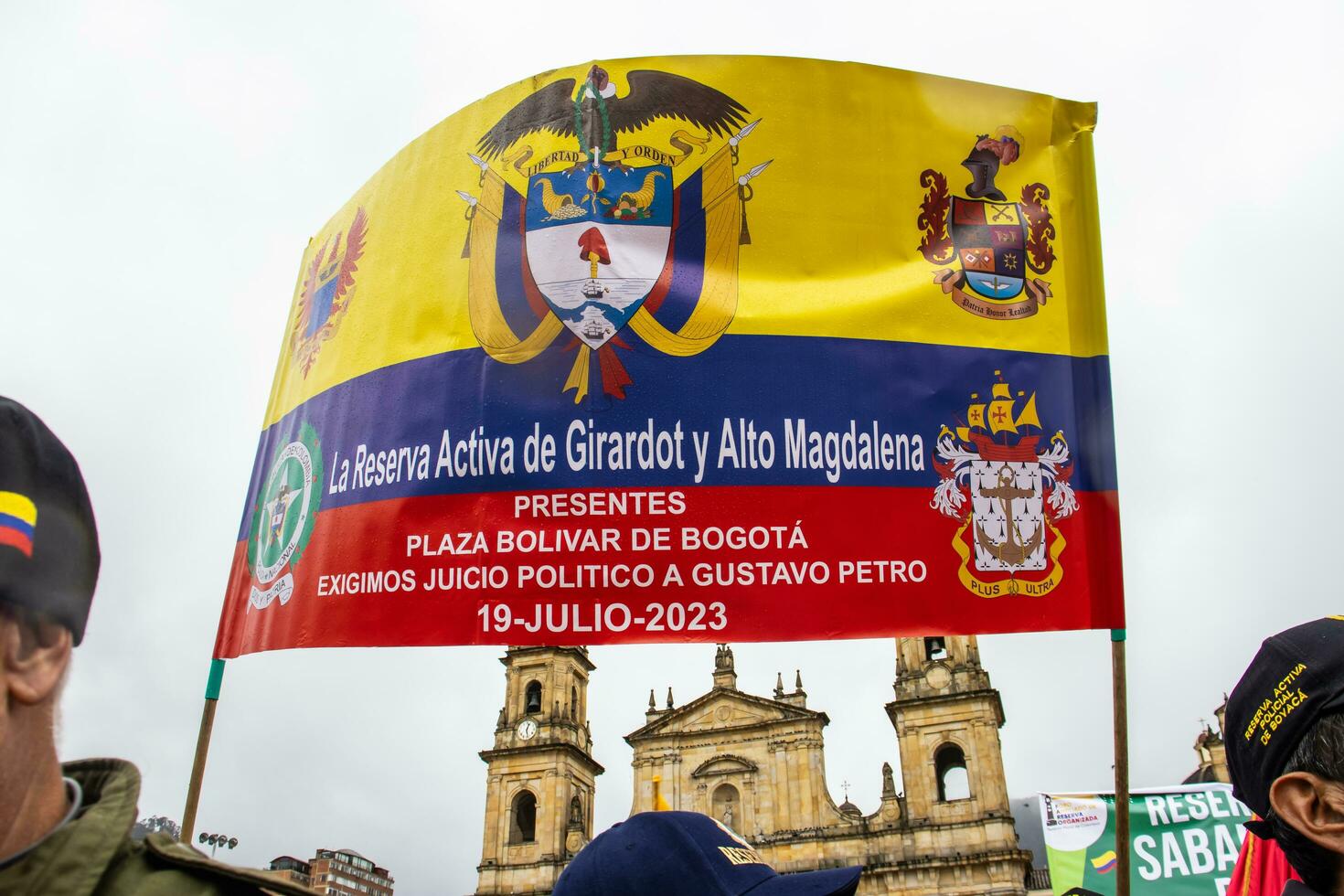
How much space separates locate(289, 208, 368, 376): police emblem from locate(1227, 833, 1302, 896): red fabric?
3.70 m

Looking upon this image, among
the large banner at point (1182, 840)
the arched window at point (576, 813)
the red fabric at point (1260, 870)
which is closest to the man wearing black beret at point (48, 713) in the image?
the red fabric at point (1260, 870)

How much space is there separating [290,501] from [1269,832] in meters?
3.45

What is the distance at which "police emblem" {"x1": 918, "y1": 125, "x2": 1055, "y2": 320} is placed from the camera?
3.79 m

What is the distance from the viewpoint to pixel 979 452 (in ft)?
11.7

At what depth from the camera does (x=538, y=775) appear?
95.7ft

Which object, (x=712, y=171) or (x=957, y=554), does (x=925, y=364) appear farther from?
(x=712, y=171)

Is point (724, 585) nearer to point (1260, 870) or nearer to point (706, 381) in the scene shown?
point (706, 381)

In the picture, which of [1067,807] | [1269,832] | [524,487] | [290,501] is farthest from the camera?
[1067,807]

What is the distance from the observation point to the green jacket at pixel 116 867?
3.12 ft

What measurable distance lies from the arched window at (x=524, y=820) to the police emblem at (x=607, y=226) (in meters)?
27.6

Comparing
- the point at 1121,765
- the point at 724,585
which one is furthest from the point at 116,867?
the point at 1121,765

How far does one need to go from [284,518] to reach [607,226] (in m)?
1.73

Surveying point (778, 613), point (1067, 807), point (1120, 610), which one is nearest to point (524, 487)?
point (778, 613)

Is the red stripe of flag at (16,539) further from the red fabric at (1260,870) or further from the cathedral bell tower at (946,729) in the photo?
the cathedral bell tower at (946,729)
